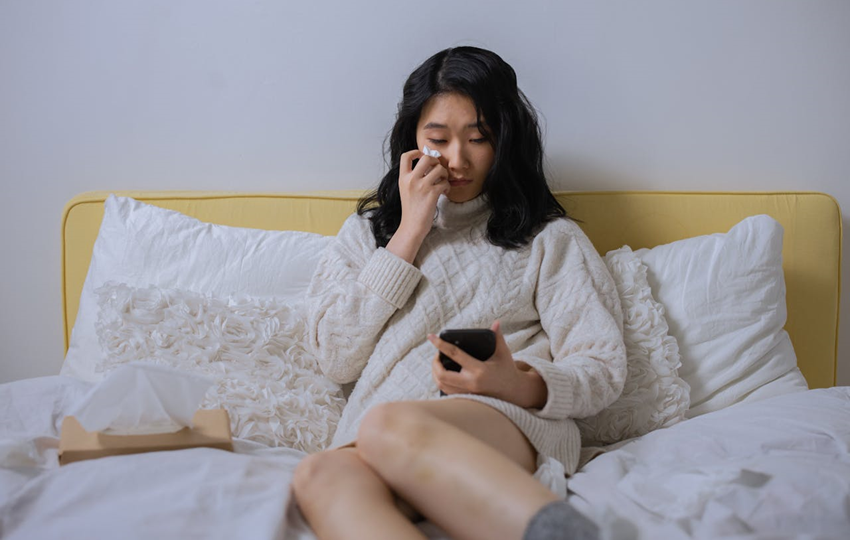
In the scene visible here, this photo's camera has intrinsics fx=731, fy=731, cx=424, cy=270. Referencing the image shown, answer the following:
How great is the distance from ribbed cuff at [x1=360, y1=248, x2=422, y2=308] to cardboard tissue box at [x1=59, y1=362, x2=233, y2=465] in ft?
1.29

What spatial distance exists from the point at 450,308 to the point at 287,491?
0.53 m

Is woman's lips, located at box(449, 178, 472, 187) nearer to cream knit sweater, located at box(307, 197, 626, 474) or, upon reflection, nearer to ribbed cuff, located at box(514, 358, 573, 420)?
cream knit sweater, located at box(307, 197, 626, 474)

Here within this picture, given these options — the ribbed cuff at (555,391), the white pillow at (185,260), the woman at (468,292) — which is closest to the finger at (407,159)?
the woman at (468,292)

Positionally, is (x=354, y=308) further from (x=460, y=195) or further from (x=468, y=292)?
(x=460, y=195)

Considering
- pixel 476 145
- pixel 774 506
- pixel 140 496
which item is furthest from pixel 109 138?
pixel 774 506

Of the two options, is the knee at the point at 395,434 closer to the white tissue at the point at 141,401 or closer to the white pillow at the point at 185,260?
the white tissue at the point at 141,401

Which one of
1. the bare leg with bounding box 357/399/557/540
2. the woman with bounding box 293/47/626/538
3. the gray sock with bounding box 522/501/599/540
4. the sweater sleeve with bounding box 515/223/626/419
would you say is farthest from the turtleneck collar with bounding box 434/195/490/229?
the gray sock with bounding box 522/501/599/540

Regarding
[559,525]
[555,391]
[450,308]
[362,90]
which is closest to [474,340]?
[555,391]

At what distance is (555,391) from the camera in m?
1.22

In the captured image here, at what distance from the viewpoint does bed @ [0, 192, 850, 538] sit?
95cm

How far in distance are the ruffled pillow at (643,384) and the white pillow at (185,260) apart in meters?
0.68

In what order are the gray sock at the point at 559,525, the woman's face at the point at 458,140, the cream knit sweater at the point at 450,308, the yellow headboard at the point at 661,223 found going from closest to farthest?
the gray sock at the point at 559,525, the cream knit sweater at the point at 450,308, the woman's face at the point at 458,140, the yellow headboard at the point at 661,223

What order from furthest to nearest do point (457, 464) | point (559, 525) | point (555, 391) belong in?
point (555, 391)
point (457, 464)
point (559, 525)

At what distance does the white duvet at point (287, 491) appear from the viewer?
3.02ft
